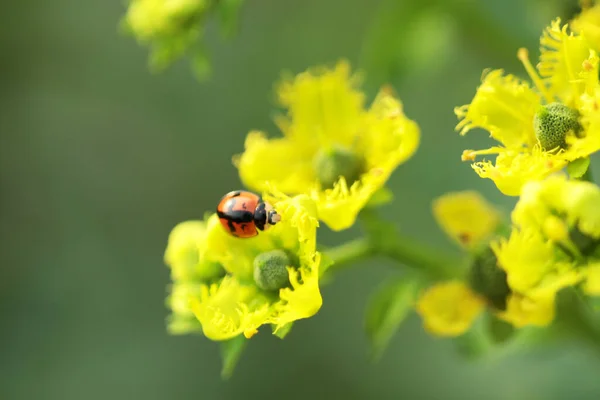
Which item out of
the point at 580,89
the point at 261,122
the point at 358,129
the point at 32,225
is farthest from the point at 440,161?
the point at 32,225

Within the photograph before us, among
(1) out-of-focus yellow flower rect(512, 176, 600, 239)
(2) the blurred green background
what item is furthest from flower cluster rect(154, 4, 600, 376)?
(2) the blurred green background

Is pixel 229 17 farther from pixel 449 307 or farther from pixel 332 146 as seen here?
pixel 449 307

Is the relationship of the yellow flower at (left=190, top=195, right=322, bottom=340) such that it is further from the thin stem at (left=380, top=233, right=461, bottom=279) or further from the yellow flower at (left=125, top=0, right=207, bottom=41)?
the yellow flower at (left=125, top=0, right=207, bottom=41)

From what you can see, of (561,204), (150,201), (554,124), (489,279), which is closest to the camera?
(561,204)

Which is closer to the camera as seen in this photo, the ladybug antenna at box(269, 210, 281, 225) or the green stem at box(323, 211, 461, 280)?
the ladybug antenna at box(269, 210, 281, 225)

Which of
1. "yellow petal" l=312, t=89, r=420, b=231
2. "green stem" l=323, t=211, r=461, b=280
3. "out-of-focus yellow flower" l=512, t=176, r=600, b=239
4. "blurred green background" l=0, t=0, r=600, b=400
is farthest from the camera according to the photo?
"blurred green background" l=0, t=0, r=600, b=400

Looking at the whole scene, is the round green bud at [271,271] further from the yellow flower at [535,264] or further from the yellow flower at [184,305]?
the yellow flower at [535,264]

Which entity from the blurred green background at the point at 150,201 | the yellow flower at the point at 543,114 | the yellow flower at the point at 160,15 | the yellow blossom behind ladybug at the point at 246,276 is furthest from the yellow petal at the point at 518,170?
the blurred green background at the point at 150,201

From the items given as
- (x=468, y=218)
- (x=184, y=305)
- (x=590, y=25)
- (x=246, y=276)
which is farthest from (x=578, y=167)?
(x=184, y=305)
